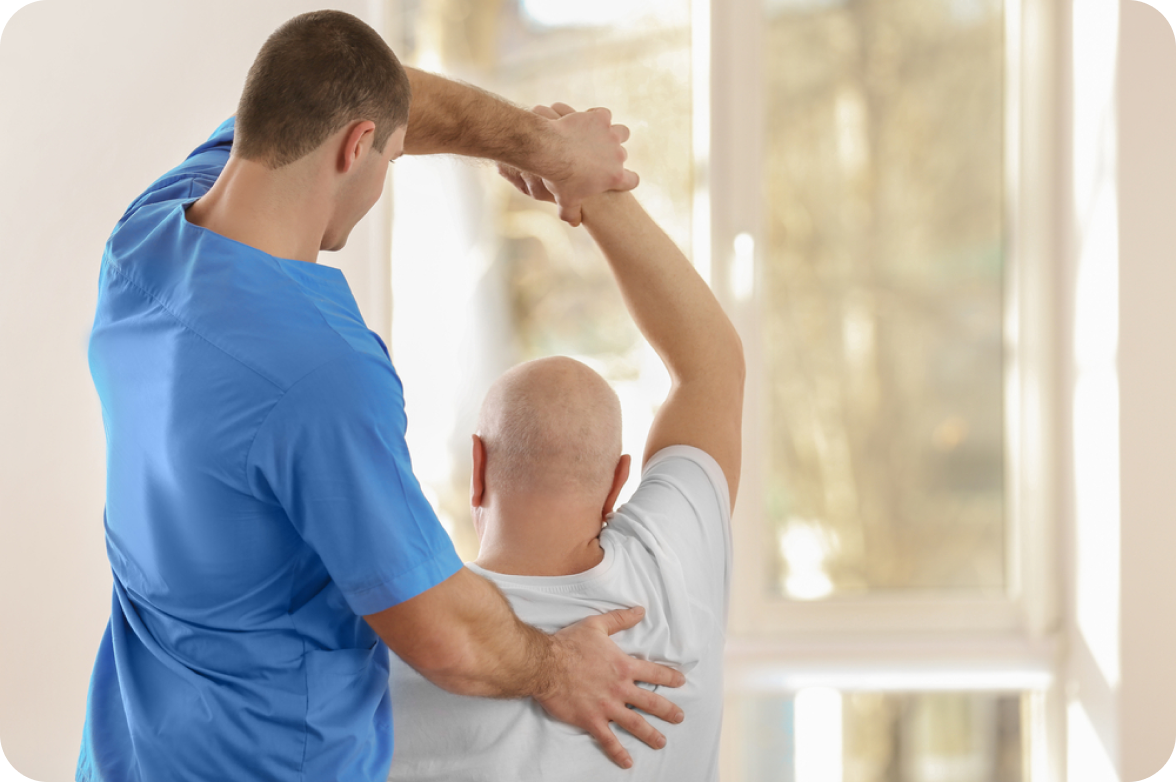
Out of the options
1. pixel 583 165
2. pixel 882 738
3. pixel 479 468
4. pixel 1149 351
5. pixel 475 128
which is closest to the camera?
pixel 479 468

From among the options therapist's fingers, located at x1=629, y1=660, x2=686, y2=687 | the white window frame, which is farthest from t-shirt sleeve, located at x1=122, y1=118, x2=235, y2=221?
the white window frame

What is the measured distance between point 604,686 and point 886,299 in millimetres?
1628

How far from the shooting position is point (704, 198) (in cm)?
223

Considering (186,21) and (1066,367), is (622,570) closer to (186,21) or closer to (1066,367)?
(1066,367)

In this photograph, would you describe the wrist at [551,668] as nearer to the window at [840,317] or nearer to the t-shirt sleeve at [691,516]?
the t-shirt sleeve at [691,516]

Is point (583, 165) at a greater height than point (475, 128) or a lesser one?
lesser

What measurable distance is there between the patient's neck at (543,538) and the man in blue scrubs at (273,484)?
20 centimetres

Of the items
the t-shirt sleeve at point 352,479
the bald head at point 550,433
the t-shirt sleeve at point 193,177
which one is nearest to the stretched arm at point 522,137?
the t-shirt sleeve at point 193,177

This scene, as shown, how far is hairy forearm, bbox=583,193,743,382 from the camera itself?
1.35 meters

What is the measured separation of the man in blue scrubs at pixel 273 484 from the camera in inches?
29.3

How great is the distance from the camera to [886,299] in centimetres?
231

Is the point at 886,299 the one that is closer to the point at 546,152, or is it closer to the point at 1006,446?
the point at 1006,446

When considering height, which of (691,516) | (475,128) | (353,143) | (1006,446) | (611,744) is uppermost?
(353,143)

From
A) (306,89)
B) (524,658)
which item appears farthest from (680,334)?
(306,89)
